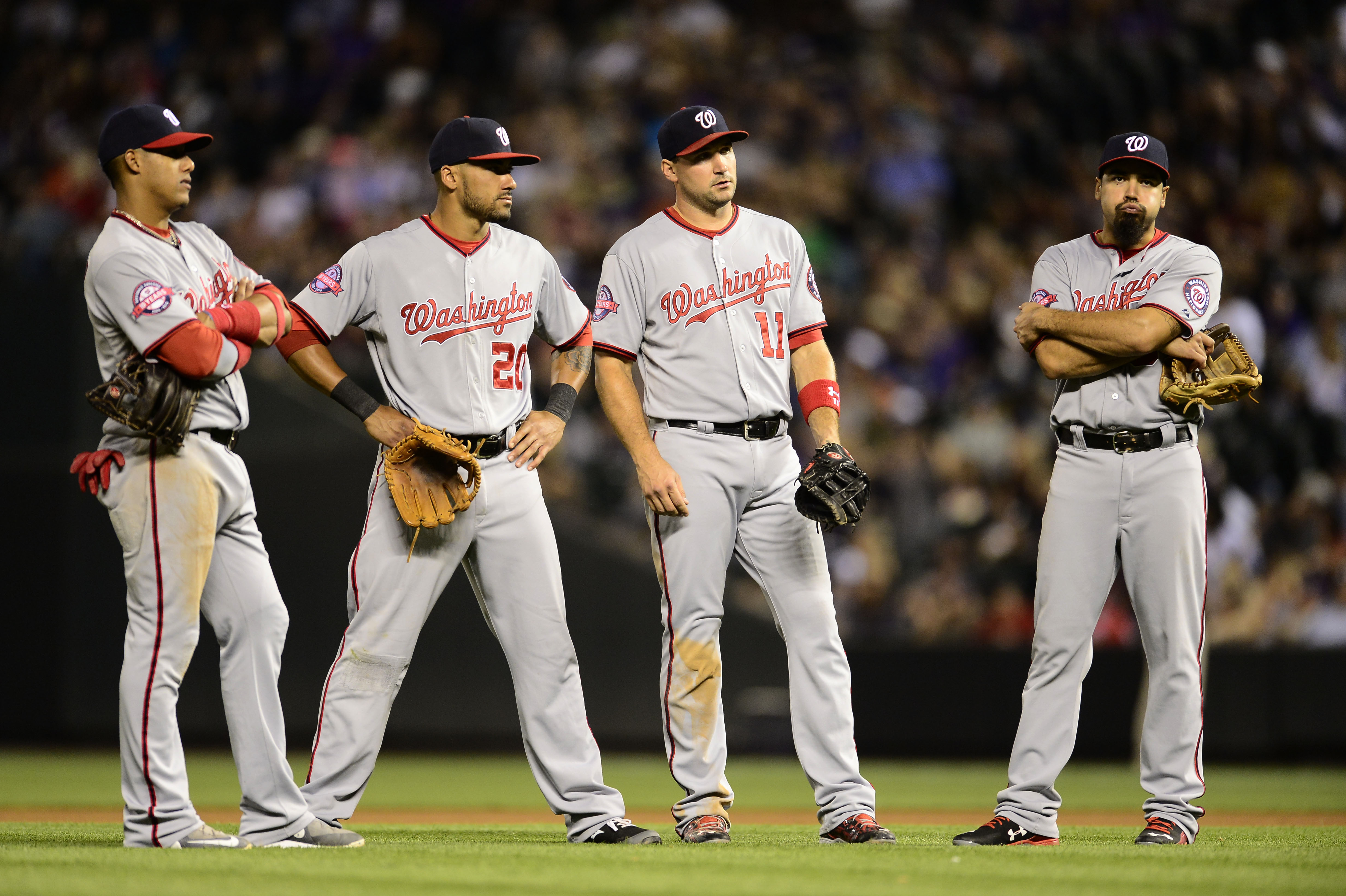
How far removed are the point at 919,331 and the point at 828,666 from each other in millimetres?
7030

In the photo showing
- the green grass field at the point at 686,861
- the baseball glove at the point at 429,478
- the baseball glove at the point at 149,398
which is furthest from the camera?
the baseball glove at the point at 429,478

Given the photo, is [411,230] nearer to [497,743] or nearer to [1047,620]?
[1047,620]

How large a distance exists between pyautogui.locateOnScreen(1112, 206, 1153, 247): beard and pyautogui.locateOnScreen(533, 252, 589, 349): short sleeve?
1767 mm

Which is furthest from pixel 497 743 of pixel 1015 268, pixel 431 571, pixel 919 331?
pixel 431 571

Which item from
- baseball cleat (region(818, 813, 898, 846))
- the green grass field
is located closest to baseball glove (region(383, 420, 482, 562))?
the green grass field

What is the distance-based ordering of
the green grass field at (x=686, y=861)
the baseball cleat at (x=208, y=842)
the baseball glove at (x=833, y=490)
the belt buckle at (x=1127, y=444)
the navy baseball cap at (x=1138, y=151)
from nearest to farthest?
the green grass field at (x=686, y=861) < the baseball cleat at (x=208, y=842) < the baseball glove at (x=833, y=490) < the belt buckle at (x=1127, y=444) < the navy baseball cap at (x=1138, y=151)

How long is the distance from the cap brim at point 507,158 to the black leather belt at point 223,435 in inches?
→ 44.3

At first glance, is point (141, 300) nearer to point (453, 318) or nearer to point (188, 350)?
point (188, 350)

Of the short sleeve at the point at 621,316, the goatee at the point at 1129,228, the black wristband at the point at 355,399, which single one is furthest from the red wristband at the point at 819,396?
the black wristband at the point at 355,399

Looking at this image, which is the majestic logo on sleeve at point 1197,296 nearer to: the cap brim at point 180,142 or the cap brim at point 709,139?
the cap brim at point 709,139

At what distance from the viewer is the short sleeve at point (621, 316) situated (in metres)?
5.15

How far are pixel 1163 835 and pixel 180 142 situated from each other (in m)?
3.58

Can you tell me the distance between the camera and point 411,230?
503cm

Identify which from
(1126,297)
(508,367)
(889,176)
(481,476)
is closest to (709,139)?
(508,367)
